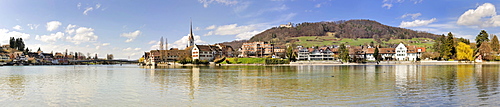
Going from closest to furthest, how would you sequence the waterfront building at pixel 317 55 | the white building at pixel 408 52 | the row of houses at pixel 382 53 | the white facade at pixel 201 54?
the white facade at pixel 201 54, the white building at pixel 408 52, the row of houses at pixel 382 53, the waterfront building at pixel 317 55

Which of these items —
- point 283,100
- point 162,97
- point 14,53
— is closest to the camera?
point 283,100

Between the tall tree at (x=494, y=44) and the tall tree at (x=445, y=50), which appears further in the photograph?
the tall tree at (x=445, y=50)

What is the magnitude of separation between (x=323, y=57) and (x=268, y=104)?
418 feet

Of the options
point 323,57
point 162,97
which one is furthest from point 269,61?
point 162,97

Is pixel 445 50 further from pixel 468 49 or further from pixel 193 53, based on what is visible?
pixel 193 53

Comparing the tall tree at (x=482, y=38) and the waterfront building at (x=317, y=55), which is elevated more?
the tall tree at (x=482, y=38)

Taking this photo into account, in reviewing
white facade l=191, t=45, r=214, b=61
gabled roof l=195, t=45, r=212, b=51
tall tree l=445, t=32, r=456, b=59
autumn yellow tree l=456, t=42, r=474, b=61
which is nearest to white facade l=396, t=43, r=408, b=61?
tall tree l=445, t=32, r=456, b=59

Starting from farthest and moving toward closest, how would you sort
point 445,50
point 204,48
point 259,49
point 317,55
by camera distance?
point 259,49 → point 317,55 → point 204,48 → point 445,50

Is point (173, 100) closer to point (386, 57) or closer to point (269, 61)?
point (269, 61)

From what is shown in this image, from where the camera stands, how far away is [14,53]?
595 ft

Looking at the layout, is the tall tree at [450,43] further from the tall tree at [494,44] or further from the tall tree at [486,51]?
the tall tree at [494,44]

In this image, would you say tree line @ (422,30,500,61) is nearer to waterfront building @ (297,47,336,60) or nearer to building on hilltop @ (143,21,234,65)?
waterfront building @ (297,47,336,60)

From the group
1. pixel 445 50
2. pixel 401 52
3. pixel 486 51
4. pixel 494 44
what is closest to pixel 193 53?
pixel 401 52

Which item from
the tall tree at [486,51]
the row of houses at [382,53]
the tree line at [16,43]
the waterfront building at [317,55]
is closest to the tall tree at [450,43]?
the tall tree at [486,51]
